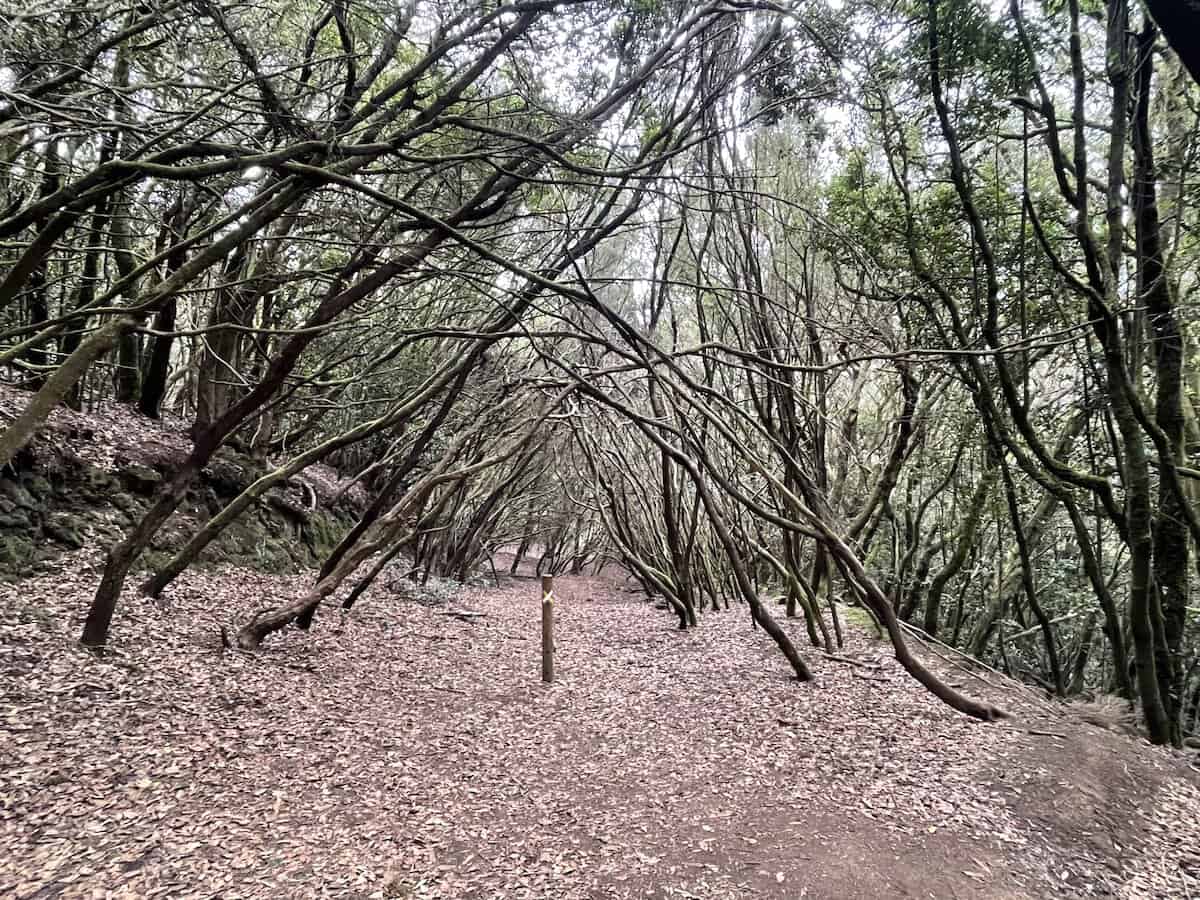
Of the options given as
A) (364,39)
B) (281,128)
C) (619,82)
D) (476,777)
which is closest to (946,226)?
→ (619,82)

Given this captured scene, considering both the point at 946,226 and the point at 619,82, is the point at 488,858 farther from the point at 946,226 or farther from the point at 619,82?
the point at 946,226

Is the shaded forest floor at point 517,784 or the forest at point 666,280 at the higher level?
the forest at point 666,280

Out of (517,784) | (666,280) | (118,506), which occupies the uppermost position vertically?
(666,280)

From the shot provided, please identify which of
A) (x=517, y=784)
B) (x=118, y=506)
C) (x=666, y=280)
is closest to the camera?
(x=517, y=784)

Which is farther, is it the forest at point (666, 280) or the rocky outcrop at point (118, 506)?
the rocky outcrop at point (118, 506)

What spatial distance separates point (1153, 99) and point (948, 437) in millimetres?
3379

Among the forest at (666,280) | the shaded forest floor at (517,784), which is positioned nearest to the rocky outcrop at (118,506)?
the forest at (666,280)

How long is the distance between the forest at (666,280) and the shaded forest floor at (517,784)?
0.24 feet

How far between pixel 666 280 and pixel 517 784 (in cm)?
383

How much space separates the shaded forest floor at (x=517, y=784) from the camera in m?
2.42

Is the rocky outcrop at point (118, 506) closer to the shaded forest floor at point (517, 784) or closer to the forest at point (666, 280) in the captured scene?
the forest at point (666, 280)

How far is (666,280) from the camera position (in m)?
4.99

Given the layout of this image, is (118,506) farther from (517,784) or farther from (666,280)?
(666,280)

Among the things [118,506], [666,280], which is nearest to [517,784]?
[666,280]
